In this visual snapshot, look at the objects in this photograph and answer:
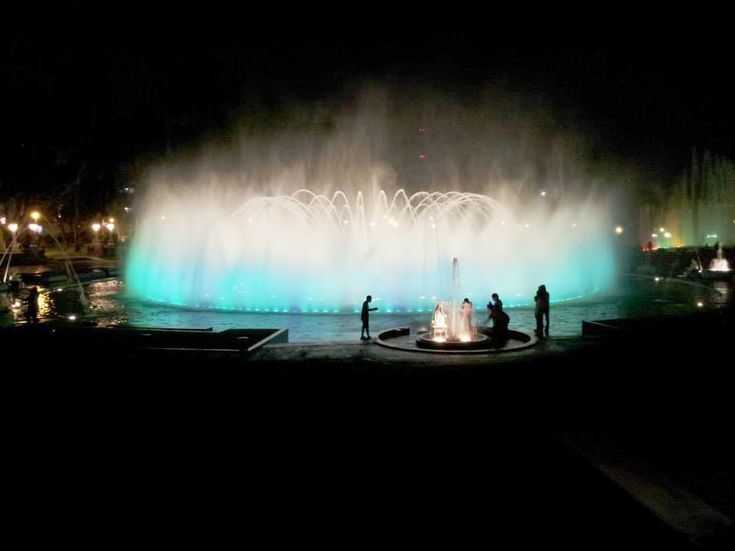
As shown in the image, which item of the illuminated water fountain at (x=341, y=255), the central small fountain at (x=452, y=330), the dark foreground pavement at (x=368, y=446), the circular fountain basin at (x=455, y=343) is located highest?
the illuminated water fountain at (x=341, y=255)

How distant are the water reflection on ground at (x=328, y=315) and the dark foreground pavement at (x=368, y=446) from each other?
17.4ft

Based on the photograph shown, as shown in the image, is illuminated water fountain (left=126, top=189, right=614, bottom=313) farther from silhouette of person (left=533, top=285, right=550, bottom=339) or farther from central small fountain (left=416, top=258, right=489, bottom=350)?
silhouette of person (left=533, top=285, right=550, bottom=339)

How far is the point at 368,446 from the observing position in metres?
6.20

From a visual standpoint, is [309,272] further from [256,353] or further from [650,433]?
[650,433]

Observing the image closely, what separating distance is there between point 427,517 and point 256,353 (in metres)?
7.37

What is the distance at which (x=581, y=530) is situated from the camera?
436 cm

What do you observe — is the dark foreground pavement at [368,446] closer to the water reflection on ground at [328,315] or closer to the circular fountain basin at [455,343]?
the circular fountain basin at [455,343]

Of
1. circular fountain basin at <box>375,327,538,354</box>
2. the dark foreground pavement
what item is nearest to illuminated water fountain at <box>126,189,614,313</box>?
circular fountain basin at <box>375,327,538,354</box>

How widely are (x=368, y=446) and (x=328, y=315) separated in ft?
40.1

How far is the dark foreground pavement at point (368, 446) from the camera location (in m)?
4.56

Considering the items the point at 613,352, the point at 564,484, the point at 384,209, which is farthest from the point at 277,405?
the point at 384,209

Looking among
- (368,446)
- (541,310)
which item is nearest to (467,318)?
(541,310)

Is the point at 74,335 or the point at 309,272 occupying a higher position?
the point at 309,272

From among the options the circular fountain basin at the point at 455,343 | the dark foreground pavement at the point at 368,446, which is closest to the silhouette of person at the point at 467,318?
the circular fountain basin at the point at 455,343
